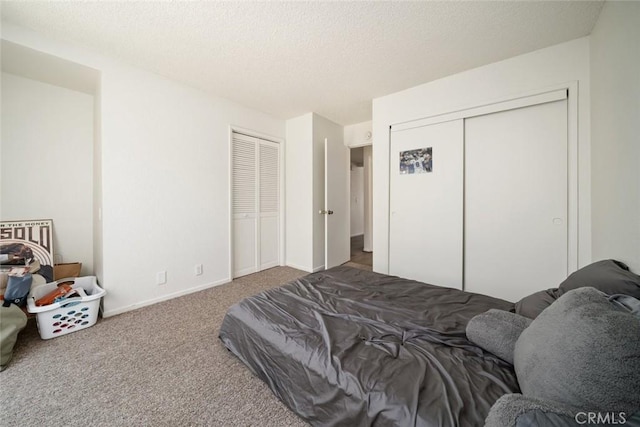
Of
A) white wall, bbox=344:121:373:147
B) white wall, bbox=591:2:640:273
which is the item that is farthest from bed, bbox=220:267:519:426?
white wall, bbox=344:121:373:147

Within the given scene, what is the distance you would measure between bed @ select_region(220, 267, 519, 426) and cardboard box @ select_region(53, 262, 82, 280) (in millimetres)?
2086

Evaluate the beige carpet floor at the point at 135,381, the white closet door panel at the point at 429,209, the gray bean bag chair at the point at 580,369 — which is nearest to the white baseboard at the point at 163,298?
the beige carpet floor at the point at 135,381

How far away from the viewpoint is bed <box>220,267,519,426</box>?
2.85ft

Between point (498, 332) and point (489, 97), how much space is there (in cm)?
235

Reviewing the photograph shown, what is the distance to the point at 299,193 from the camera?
12.6 feet

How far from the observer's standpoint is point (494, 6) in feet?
5.39

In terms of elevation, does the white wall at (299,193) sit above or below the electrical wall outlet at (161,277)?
above

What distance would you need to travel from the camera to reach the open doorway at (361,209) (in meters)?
4.72

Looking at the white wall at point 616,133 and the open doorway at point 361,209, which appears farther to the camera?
the open doorway at point 361,209

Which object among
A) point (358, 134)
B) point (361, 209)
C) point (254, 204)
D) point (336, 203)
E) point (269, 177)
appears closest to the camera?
point (254, 204)

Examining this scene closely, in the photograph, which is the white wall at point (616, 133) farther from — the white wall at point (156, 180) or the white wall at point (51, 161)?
the white wall at point (51, 161)

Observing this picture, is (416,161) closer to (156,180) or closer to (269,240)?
(269,240)

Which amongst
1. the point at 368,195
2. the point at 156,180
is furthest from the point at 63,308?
the point at 368,195

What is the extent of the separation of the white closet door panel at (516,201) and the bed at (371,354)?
3.18 feet
